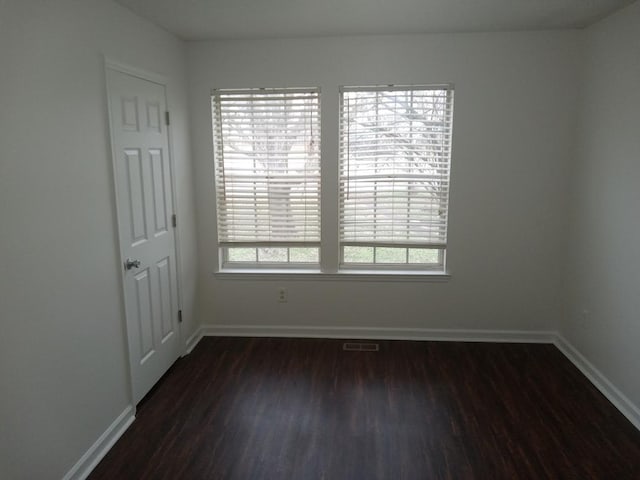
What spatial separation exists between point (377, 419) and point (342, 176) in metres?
1.92

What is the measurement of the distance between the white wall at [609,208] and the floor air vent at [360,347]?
5.20 ft

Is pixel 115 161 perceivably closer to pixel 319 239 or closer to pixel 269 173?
pixel 269 173

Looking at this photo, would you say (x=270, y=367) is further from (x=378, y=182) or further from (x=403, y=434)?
(x=378, y=182)

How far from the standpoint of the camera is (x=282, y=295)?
3824 millimetres

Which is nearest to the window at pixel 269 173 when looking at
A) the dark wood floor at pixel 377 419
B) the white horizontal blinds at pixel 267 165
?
the white horizontal blinds at pixel 267 165

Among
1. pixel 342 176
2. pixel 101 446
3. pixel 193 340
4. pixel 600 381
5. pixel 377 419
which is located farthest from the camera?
pixel 193 340

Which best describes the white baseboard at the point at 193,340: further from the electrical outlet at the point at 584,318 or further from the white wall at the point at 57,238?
the electrical outlet at the point at 584,318

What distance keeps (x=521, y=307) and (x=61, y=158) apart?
11.5 ft

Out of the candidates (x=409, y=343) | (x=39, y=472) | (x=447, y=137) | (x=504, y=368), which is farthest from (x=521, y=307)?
(x=39, y=472)

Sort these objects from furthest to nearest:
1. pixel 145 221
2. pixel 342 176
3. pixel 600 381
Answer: pixel 342 176
pixel 600 381
pixel 145 221

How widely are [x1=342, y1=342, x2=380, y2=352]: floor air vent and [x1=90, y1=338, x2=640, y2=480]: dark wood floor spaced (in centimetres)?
9

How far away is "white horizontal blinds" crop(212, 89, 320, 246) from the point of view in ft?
11.6

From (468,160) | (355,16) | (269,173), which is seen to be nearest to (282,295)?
(269,173)

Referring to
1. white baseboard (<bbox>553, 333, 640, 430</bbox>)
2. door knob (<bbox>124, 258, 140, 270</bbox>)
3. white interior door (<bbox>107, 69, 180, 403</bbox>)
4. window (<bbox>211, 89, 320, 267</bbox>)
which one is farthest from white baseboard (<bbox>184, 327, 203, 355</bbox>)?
white baseboard (<bbox>553, 333, 640, 430</bbox>)
